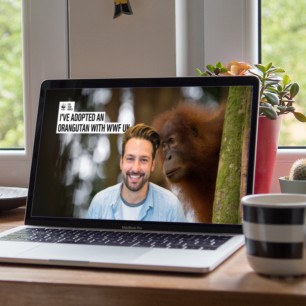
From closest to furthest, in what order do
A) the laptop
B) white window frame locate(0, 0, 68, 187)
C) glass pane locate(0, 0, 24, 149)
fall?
the laptop → white window frame locate(0, 0, 68, 187) → glass pane locate(0, 0, 24, 149)

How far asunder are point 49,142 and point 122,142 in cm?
13

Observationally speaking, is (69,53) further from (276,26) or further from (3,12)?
(276,26)

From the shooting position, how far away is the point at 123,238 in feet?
3.08

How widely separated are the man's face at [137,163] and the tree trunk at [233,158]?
0.35 ft

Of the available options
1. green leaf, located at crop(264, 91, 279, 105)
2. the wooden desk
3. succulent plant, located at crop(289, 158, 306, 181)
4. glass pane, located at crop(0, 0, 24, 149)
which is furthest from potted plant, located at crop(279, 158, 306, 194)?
glass pane, located at crop(0, 0, 24, 149)

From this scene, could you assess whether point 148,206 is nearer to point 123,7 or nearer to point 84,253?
point 84,253

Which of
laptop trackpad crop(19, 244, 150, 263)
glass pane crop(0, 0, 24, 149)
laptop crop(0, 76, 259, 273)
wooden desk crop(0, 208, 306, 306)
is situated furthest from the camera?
glass pane crop(0, 0, 24, 149)

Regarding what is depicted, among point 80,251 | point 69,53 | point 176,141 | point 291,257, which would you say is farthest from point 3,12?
point 291,257

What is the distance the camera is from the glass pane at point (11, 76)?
1562 millimetres

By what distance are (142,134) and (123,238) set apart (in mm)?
180

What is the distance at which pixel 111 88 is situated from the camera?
1077mm

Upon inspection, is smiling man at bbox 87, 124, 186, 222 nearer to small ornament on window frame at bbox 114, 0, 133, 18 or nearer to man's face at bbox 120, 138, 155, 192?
man's face at bbox 120, 138, 155, 192

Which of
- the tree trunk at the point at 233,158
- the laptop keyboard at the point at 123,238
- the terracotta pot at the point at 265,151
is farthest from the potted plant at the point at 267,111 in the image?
the laptop keyboard at the point at 123,238

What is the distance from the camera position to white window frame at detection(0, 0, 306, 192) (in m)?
1.38
